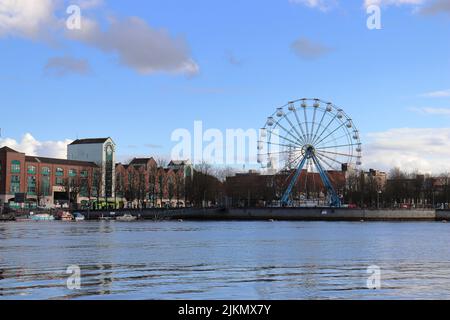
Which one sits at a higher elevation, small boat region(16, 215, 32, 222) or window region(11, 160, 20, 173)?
window region(11, 160, 20, 173)

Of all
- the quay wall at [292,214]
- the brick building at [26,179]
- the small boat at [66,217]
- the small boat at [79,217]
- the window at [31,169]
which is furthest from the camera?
the window at [31,169]

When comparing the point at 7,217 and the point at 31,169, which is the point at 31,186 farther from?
the point at 7,217

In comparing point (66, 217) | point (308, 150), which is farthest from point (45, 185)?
point (308, 150)

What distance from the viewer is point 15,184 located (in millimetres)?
Answer: 188875

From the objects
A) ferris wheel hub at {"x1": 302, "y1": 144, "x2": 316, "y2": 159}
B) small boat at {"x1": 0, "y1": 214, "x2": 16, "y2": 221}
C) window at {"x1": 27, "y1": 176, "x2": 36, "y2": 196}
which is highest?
ferris wheel hub at {"x1": 302, "y1": 144, "x2": 316, "y2": 159}

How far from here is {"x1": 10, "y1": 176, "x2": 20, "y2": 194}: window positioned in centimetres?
18825

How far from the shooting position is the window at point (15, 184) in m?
188

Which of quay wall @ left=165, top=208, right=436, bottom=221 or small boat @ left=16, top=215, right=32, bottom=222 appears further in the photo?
quay wall @ left=165, top=208, right=436, bottom=221

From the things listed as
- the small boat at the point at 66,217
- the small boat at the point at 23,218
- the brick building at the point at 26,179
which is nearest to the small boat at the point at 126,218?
the small boat at the point at 66,217

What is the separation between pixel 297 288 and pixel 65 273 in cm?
1389

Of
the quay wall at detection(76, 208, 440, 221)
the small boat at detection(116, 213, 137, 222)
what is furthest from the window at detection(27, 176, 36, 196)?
the small boat at detection(116, 213, 137, 222)

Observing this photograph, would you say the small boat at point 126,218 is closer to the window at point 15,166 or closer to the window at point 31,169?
the window at point 31,169

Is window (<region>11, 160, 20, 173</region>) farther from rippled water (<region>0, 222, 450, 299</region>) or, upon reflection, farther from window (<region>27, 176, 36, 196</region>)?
rippled water (<region>0, 222, 450, 299</region>)
